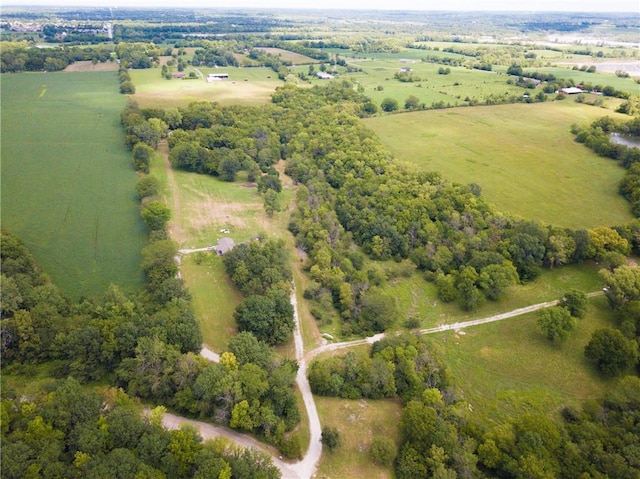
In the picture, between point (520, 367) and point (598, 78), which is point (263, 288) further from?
point (598, 78)

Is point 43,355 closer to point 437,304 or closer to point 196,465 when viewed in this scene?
point 196,465

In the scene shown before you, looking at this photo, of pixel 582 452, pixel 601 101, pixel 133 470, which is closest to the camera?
pixel 133 470

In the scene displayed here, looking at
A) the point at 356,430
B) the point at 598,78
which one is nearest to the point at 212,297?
the point at 356,430

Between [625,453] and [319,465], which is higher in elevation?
[625,453]

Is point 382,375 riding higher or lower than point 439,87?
lower

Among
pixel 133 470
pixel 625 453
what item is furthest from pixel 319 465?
pixel 625 453

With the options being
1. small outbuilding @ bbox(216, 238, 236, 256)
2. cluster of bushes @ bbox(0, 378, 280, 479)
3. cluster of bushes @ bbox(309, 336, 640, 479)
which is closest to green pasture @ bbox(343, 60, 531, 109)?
small outbuilding @ bbox(216, 238, 236, 256)
